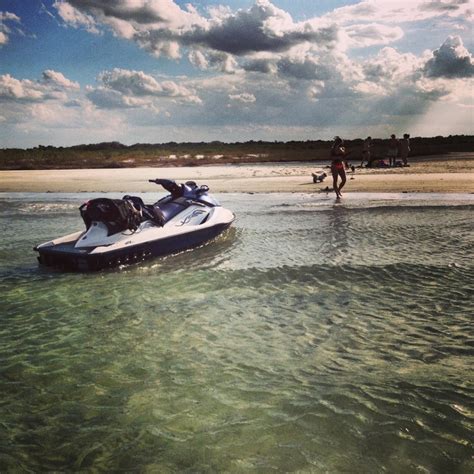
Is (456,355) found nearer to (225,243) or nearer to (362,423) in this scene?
(362,423)

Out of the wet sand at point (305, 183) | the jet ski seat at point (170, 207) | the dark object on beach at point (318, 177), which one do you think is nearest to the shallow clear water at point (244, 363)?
the jet ski seat at point (170, 207)

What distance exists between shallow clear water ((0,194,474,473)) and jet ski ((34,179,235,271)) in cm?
31

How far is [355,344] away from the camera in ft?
18.0

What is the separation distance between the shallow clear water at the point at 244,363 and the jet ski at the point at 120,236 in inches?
12.2

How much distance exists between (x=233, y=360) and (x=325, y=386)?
1.08 meters

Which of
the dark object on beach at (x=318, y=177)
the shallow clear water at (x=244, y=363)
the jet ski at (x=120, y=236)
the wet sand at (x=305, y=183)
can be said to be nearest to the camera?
the shallow clear water at (x=244, y=363)

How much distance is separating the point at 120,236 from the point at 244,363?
4789mm

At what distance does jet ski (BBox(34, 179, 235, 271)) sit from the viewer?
880 centimetres

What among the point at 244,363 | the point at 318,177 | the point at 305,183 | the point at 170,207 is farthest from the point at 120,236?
the point at 318,177

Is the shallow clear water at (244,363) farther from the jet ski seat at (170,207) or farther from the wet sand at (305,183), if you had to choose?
the wet sand at (305,183)

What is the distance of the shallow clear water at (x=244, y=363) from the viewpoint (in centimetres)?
363

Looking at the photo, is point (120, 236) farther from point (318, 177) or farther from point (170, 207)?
point (318, 177)

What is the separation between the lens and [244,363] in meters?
5.09

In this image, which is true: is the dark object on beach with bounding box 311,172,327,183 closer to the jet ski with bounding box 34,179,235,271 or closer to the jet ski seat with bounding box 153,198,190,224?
the jet ski seat with bounding box 153,198,190,224
